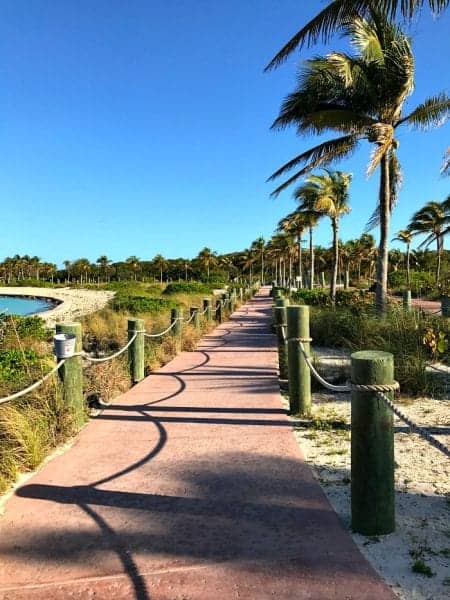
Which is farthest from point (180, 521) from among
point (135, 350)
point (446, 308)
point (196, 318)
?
point (446, 308)

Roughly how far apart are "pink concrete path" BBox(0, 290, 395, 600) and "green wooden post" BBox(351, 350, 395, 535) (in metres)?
0.20

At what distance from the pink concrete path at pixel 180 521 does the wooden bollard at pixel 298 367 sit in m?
0.24

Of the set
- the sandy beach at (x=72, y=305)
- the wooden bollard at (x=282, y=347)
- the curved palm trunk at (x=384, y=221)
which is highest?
the curved palm trunk at (x=384, y=221)

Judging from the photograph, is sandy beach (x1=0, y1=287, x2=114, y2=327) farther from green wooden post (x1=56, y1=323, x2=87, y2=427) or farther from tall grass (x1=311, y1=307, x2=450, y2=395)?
green wooden post (x1=56, y1=323, x2=87, y2=427)

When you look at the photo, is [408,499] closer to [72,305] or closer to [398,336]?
[398,336]

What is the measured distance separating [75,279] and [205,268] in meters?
47.6

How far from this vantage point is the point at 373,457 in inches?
115

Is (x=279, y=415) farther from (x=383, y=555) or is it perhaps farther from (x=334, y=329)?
(x=334, y=329)

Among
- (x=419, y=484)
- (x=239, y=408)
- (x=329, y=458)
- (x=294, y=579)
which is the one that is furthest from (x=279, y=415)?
(x=294, y=579)

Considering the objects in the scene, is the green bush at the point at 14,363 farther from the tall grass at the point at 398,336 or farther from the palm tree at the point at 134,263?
the palm tree at the point at 134,263

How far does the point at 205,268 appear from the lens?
327 ft

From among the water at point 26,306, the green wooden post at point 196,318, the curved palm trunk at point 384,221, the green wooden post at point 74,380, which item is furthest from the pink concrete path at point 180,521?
the water at point 26,306

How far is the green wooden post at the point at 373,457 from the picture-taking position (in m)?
2.92

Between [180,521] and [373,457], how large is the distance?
4.15 ft
